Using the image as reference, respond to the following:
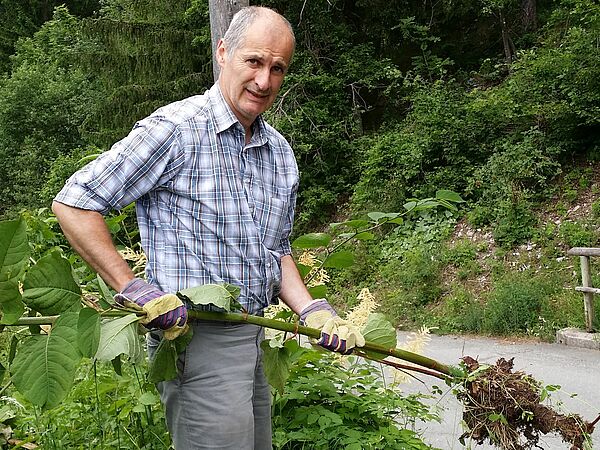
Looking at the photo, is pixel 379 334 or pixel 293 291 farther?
pixel 293 291

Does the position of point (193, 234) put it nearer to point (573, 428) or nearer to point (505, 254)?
point (573, 428)

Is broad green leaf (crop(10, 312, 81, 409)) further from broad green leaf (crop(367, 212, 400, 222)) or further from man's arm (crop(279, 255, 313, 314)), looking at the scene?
broad green leaf (crop(367, 212, 400, 222))

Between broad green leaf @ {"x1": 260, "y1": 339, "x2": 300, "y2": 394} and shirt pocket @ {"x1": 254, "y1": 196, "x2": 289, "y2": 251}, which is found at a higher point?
shirt pocket @ {"x1": 254, "y1": 196, "x2": 289, "y2": 251}

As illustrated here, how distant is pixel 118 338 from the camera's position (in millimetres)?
2012

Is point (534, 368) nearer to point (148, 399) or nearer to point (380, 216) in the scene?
point (380, 216)

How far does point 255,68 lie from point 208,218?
0.52 m

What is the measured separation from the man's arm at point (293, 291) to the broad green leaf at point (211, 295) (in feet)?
1.69

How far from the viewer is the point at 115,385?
3.35 metres

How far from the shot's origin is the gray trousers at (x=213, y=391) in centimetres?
233

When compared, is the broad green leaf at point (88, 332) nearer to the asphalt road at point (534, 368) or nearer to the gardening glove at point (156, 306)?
the gardening glove at point (156, 306)

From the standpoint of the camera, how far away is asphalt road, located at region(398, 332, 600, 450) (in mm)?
4941

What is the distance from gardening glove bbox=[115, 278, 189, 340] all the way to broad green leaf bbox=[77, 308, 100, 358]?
0.18 meters

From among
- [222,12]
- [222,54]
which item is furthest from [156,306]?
[222,12]

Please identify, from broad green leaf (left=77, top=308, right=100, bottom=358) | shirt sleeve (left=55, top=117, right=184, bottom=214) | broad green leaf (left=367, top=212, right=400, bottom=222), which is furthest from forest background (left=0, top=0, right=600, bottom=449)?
broad green leaf (left=77, top=308, right=100, bottom=358)
